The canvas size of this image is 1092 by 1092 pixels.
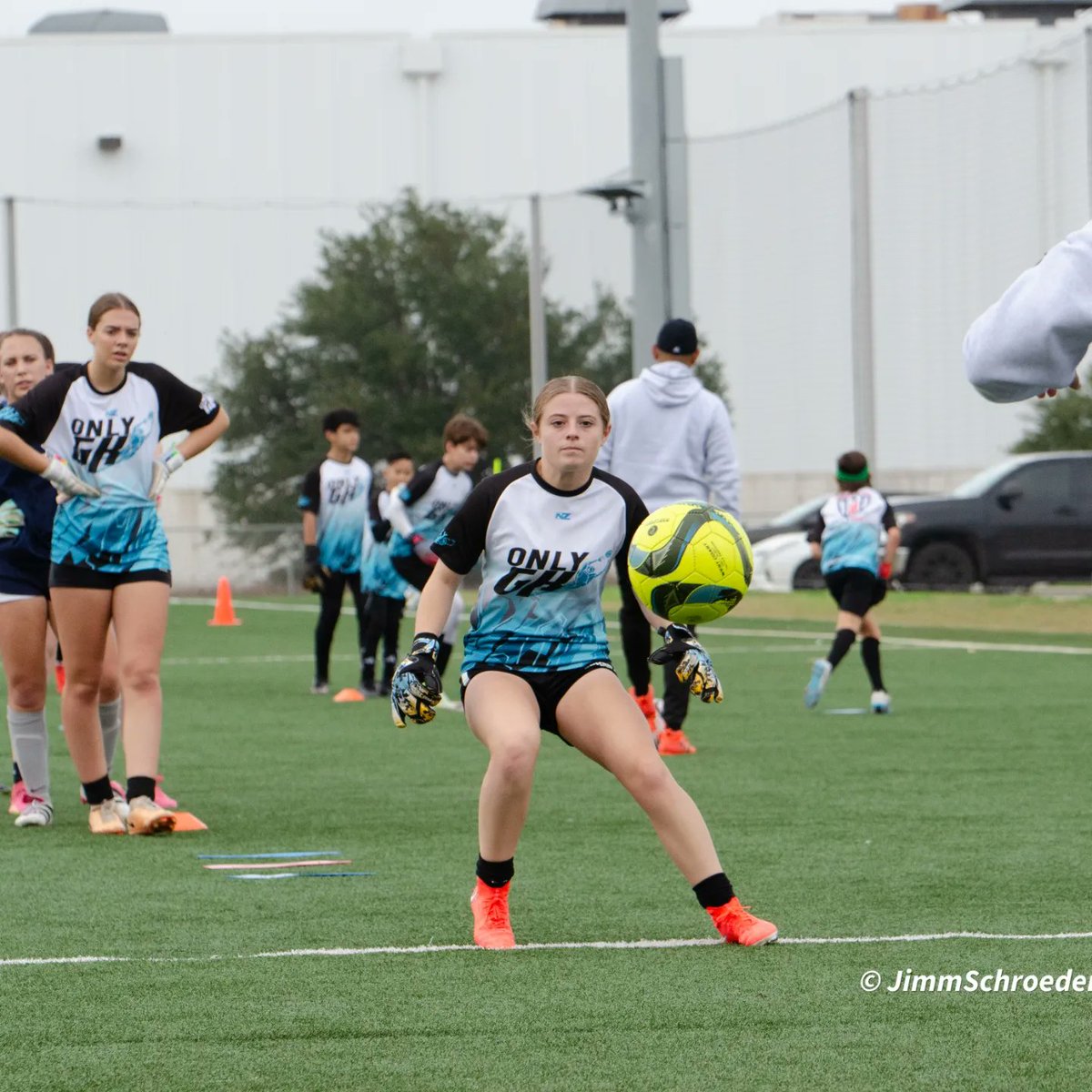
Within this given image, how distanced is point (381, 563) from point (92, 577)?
24.3 feet

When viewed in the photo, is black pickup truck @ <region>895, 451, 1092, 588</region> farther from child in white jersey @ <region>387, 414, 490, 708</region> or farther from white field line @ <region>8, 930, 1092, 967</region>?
white field line @ <region>8, 930, 1092, 967</region>

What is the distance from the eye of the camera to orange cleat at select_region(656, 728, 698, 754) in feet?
36.7

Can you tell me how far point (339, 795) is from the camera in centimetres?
981

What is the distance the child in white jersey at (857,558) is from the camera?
1391 cm

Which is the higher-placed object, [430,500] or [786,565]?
[430,500]

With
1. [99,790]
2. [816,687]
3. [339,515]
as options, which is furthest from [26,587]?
[339,515]

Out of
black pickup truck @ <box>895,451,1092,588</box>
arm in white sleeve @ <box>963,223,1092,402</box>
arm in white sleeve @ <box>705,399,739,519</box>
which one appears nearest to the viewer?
arm in white sleeve @ <box>963,223,1092,402</box>

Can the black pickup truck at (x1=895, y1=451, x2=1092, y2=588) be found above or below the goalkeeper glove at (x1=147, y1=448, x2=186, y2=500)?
below

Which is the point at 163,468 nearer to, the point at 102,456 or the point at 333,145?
the point at 102,456

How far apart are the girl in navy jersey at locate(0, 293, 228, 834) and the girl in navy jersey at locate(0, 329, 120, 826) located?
0.94 feet

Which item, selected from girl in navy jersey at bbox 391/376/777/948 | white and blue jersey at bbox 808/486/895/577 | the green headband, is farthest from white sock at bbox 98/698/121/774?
the green headband

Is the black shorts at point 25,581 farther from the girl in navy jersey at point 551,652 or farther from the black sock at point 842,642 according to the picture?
the black sock at point 842,642

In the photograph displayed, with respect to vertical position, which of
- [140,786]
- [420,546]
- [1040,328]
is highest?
[1040,328]

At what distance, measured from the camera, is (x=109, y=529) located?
8.28 metres
